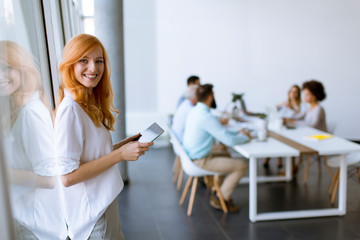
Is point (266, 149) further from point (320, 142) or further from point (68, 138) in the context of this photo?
point (68, 138)

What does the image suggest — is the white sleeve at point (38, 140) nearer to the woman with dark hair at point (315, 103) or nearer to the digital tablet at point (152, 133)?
the digital tablet at point (152, 133)

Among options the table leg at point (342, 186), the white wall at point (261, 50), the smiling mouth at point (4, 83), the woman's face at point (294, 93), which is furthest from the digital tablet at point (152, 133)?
the white wall at point (261, 50)

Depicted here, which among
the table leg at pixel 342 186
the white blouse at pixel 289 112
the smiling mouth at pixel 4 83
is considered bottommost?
the table leg at pixel 342 186

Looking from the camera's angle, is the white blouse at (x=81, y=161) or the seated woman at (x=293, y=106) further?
the seated woman at (x=293, y=106)

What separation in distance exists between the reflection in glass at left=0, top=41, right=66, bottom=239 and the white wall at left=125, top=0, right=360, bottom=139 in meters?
5.35

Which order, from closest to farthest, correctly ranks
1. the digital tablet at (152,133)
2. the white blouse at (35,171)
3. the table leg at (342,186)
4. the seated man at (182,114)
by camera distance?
the white blouse at (35,171)
the digital tablet at (152,133)
the table leg at (342,186)
the seated man at (182,114)

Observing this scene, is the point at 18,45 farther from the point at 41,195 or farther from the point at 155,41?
the point at 155,41

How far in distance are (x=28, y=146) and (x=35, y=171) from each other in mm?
126

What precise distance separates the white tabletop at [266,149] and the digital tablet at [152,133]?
6.59ft

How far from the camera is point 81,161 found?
1.79 meters

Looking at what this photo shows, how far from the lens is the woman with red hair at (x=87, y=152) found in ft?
5.65

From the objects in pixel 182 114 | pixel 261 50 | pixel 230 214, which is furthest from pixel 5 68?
pixel 261 50

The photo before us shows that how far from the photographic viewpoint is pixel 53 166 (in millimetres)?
1825

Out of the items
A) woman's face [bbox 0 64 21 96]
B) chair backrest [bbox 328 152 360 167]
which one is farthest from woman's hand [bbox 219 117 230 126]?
woman's face [bbox 0 64 21 96]
